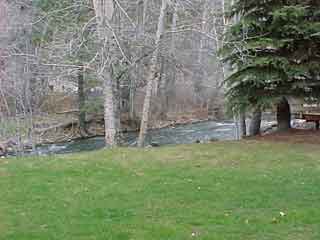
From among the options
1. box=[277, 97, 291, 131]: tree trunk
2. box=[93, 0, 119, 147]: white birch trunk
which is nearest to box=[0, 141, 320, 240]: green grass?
box=[277, 97, 291, 131]: tree trunk

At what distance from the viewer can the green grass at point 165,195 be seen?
478 cm

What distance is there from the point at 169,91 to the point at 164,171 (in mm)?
17812

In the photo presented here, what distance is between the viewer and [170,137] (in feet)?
63.0

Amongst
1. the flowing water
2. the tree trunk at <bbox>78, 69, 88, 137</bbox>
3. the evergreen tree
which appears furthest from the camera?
the tree trunk at <bbox>78, 69, 88, 137</bbox>

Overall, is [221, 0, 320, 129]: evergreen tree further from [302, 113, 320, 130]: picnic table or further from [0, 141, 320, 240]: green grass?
[302, 113, 320, 130]: picnic table

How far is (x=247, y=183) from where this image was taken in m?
6.63

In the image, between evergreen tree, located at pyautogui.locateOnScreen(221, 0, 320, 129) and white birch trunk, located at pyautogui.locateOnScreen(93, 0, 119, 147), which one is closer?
evergreen tree, located at pyautogui.locateOnScreen(221, 0, 320, 129)

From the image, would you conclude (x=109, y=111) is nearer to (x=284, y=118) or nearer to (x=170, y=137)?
(x=284, y=118)

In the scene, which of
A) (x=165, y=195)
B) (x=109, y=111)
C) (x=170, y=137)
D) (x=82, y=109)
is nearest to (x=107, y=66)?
(x=109, y=111)

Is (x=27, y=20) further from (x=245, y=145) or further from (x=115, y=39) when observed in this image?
(x=245, y=145)

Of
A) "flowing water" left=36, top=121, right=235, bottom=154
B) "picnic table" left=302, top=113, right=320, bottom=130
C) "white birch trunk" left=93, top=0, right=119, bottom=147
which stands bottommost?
"flowing water" left=36, top=121, right=235, bottom=154

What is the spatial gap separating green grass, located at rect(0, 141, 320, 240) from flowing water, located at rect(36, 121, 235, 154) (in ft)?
26.3

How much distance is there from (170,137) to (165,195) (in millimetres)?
13111

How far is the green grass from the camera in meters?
4.78
